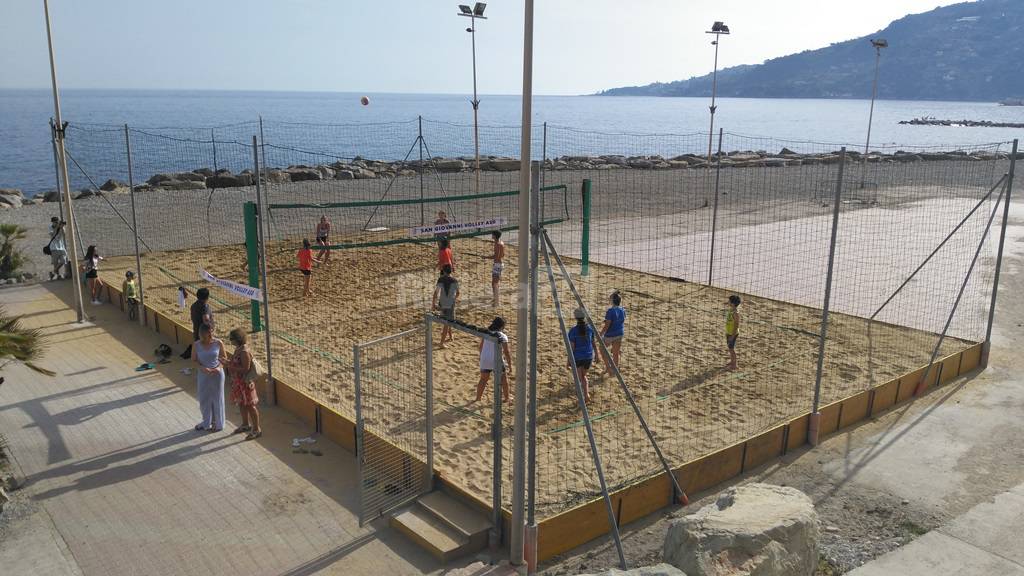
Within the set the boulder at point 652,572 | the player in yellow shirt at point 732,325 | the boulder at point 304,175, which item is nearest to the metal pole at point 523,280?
the boulder at point 652,572

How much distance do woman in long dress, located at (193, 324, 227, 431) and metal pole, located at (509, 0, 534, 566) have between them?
157 inches

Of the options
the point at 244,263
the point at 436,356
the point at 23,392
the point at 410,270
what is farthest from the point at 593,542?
the point at 244,263

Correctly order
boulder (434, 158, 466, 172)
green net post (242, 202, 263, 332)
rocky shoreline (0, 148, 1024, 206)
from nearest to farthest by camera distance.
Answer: green net post (242, 202, 263, 332) → rocky shoreline (0, 148, 1024, 206) → boulder (434, 158, 466, 172)

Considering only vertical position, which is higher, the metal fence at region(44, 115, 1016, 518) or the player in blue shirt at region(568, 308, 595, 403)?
the player in blue shirt at region(568, 308, 595, 403)

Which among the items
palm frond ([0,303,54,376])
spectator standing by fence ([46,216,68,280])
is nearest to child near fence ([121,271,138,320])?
spectator standing by fence ([46,216,68,280])

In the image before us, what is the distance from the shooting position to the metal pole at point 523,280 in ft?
17.3

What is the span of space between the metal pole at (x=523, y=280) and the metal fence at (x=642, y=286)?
2.43 feet

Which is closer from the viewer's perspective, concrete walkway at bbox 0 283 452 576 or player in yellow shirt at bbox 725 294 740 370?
concrete walkway at bbox 0 283 452 576

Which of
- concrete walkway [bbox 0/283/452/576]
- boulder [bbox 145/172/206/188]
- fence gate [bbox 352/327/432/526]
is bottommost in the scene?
concrete walkway [bbox 0/283/452/576]

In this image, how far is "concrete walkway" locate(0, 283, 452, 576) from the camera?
630cm

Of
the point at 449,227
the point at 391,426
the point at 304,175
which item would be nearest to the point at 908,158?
the point at 304,175

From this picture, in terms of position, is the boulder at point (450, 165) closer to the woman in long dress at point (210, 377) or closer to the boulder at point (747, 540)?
the woman in long dress at point (210, 377)

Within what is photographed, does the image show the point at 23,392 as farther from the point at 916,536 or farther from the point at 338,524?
the point at 916,536

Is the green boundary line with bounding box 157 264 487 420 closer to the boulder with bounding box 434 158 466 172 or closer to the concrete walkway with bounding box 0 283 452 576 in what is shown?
the concrete walkway with bounding box 0 283 452 576
